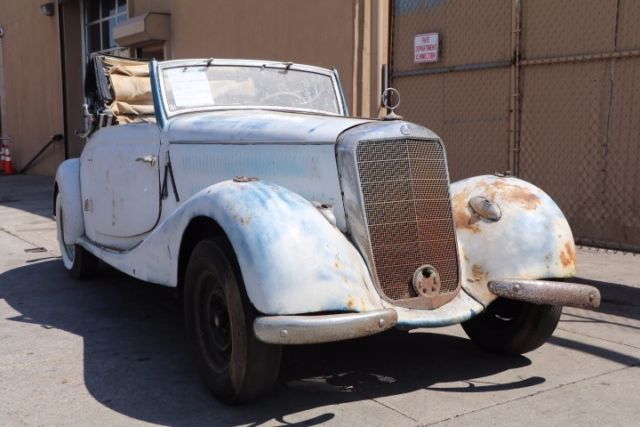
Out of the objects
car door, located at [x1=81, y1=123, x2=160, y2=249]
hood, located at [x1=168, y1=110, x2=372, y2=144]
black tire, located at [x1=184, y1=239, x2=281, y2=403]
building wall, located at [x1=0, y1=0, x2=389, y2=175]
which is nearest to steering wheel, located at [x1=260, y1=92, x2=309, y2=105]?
hood, located at [x1=168, y1=110, x2=372, y2=144]

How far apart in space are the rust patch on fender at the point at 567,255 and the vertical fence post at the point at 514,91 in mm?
3251

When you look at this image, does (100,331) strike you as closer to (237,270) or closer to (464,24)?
(237,270)

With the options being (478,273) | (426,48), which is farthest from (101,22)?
(478,273)

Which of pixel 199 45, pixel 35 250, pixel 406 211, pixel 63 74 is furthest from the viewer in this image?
pixel 63 74

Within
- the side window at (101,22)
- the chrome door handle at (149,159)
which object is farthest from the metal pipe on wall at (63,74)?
the chrome door handle at (149,159)

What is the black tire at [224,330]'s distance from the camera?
10.4 ft

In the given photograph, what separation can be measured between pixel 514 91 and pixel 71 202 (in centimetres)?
431

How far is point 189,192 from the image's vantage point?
4328 mm

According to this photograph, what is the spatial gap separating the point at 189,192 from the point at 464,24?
4.47 m

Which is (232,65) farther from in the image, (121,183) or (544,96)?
(544,96)

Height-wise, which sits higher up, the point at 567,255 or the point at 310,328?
the point at 567,255

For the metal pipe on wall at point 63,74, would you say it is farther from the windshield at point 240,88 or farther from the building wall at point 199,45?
the windshield at point 240,88

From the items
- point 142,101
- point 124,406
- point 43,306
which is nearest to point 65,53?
point 142,101

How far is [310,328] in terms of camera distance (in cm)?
297
